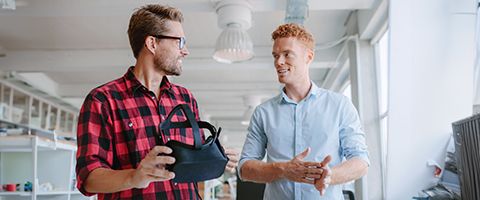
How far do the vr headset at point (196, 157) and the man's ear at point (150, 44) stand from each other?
28cm

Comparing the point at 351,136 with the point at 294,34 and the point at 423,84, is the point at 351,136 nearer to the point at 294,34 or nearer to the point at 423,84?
the point at 294,34

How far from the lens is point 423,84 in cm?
258

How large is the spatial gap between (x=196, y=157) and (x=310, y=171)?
0.41 m

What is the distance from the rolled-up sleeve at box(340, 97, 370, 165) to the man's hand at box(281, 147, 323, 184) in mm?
224

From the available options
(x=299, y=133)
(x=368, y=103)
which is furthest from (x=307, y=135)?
(x=368, y=103)

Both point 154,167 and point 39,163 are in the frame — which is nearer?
point 154,167

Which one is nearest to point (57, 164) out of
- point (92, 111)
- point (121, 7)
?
point (121, 7)

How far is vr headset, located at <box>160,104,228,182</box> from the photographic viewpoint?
1117 mm

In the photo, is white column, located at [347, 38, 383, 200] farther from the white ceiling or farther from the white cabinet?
the white cabinet

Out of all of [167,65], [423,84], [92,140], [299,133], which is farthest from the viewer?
[423,84]

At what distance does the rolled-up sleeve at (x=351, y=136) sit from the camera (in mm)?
1511

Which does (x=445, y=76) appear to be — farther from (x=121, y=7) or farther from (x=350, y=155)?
(x=121, y=7)

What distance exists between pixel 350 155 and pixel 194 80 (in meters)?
6.43

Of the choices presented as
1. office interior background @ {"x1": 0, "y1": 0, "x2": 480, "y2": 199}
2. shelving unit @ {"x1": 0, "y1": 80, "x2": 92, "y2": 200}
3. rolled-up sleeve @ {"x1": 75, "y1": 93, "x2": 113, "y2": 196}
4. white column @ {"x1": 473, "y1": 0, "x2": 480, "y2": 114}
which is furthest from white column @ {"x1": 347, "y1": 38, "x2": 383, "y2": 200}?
rolled-up sleeve @ {"x1": 75, "y1": 93, "x2": 113, "y2": 196}
